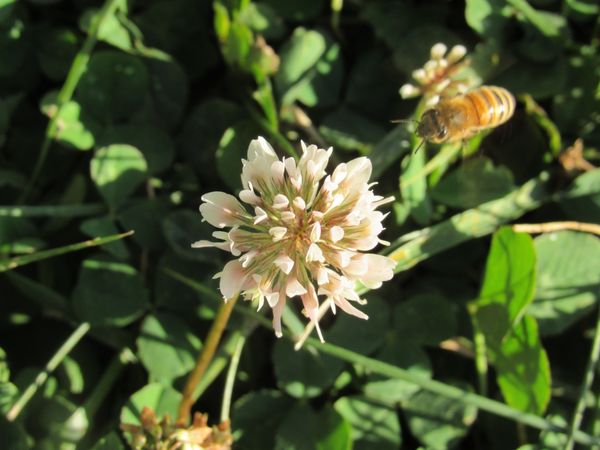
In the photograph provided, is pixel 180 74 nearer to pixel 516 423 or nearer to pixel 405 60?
pixel 405 60

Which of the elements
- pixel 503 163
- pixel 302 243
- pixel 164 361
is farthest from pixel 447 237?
pixel 164 361

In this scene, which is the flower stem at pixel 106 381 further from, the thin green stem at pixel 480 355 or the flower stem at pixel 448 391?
the thin green stem at pixel 480 355

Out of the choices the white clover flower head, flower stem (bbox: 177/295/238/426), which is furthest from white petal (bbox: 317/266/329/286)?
the white clover flower head

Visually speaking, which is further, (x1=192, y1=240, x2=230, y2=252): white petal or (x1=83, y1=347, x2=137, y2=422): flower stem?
(x1=83, y1=347, x2=137, y2=422): flower stem

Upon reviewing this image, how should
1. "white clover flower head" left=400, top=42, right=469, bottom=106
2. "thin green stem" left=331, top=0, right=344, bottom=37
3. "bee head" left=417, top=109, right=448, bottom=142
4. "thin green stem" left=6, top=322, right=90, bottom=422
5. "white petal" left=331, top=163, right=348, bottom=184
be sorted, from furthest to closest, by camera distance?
"thin green stem" left=331, top=0, right=344, bottom=37
"white clover flower head" left=400, top=42, right=469, bottom=106
"thin green stem" left=6, top=322, right=90, bottom=422
"bee head" left=417, top=109, right=448, bottom=142
"white petal" left=331, top=163, right=348, bottom=184

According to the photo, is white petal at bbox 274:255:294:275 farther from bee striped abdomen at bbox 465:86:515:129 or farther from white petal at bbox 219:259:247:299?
bee striped abdomen at bbox 465:86:515:129

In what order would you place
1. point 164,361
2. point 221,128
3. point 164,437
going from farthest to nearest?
point 221,128 → point 164,361 → point 164,437
